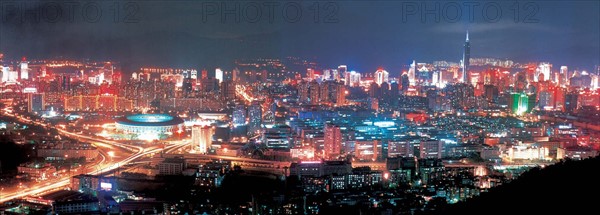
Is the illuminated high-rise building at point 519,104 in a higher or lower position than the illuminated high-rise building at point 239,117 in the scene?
higher

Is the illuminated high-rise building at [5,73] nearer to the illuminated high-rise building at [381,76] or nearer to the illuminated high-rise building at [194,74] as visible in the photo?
the illuminated high-rise building at [194,74]

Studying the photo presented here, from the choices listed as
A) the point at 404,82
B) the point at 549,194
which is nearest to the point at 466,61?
the point at 404,82

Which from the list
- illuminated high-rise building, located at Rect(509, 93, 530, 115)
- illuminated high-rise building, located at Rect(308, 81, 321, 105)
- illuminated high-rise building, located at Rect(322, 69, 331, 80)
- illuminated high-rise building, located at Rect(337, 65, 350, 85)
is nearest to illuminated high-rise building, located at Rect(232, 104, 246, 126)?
illuminated high-rise building, located at Rect(308, 81, 321, 105)

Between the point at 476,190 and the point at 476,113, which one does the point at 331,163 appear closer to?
the point at 476,190

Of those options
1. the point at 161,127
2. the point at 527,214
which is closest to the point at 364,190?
the point at 527,214

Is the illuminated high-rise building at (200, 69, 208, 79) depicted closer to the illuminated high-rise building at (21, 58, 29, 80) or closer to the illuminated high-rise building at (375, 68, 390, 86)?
the illuminated high-rise building at (21, 58, 29, 80)

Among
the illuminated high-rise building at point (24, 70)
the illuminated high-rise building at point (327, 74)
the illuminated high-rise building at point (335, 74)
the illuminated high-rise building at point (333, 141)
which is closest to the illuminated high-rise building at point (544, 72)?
the illuminated high-rise building at point (335, 74)
